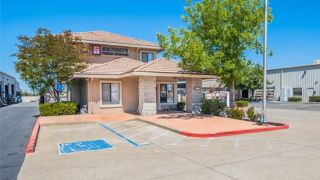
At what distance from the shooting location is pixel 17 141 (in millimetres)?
10812

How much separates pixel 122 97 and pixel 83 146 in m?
11.2

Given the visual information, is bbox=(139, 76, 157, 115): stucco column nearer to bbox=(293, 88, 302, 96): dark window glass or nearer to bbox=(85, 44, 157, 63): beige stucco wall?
bbox=(85, 44, 157, 63): beige stucco wall

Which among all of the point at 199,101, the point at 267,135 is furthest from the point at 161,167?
the point at 199,101

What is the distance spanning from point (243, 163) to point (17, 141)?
9.11 metres

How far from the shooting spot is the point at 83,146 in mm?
9539

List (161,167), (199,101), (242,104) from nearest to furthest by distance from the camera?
(161,167) → (199,101) → (242,104)

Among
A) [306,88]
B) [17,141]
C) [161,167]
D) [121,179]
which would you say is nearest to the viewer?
[121,179]

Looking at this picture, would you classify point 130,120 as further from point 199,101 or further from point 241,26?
point 241,26

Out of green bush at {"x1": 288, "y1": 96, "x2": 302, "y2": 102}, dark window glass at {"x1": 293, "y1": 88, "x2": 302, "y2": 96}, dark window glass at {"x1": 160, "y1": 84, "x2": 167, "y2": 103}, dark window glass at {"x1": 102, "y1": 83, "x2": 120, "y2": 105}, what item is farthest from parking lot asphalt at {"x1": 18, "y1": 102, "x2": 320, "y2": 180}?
dark window glass at {"x1": 293, "y1": 88, "x2": 302, "y2": 96}

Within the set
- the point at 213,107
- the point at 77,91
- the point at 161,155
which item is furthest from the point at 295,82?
the point at 161,155

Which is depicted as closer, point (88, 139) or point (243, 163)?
point (243, 163)

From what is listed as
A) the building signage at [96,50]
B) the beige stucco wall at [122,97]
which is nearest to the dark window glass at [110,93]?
the beige stucco wall at [122,97]

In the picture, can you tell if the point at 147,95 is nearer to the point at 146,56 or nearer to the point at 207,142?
the point at 146,56

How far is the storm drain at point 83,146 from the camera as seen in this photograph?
892 cm
